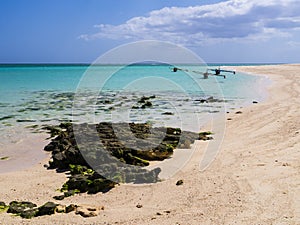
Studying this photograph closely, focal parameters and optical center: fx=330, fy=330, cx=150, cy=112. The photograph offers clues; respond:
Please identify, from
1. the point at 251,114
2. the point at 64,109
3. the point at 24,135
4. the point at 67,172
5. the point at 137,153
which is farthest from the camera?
the point at 64,109

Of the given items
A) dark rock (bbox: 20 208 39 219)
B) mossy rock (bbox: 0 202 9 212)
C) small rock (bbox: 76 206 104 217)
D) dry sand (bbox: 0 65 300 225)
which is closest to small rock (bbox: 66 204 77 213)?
small rock (bbox: 76 206 104 217)

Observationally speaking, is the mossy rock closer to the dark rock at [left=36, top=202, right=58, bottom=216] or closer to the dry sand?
the dry sand

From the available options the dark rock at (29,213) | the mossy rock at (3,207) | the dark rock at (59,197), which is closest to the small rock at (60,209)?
the dark rock at (29,213)

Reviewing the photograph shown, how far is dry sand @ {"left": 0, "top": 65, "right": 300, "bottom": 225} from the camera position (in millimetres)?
5332

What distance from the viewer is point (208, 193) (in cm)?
631

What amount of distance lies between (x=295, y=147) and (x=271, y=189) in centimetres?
313

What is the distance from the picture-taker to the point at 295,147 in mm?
8797

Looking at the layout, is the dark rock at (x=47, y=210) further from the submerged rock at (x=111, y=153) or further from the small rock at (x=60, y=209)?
the submerged rock at (x=111, y=153)

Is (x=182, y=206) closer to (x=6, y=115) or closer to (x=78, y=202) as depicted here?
(x=78, y=202)

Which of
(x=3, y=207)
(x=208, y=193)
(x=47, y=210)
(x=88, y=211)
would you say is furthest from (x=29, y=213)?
(x=208, y=193)

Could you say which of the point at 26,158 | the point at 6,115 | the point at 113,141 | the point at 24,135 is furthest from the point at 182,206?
the point at 6,115

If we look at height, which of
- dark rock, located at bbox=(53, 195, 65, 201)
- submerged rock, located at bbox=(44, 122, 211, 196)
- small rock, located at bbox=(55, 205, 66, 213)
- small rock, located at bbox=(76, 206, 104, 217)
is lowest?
dark rock, located at bbox=(53, 195, 65, 201)

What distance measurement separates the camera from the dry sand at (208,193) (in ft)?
17.5

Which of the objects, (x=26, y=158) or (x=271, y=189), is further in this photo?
(x=26, y=158)
